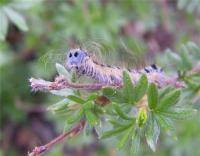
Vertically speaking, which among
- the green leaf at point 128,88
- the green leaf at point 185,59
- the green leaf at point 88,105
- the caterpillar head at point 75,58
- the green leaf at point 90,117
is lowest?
the green leaf at point 90,117

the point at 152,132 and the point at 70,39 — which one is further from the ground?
the point at 70,39

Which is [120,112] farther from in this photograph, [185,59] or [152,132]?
[185,59]

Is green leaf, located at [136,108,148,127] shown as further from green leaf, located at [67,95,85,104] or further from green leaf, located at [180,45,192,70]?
green leaf, located at [180,45,192,70]

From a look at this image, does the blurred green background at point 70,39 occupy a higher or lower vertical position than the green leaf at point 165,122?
higher

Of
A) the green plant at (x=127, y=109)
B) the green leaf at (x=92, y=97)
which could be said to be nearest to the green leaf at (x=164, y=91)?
the green plant at (x=127, y=109)

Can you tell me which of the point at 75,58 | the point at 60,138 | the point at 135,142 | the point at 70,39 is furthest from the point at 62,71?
the point at 70,39

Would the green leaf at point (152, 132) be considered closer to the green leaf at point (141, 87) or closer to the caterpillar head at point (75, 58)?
the green leaf at point (141, 87)
